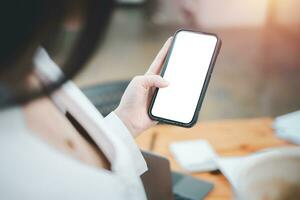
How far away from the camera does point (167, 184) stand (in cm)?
49

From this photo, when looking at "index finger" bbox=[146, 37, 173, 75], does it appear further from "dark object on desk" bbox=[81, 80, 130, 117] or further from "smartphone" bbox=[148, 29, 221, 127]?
"dark object on desk" bbox=[81, 80, 130, 117]

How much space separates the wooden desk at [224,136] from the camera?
0.64 meters

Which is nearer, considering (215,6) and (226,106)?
(215,6)

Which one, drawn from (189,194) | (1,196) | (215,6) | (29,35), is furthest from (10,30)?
(215,6)

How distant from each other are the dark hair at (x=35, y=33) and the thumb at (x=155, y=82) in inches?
7.3

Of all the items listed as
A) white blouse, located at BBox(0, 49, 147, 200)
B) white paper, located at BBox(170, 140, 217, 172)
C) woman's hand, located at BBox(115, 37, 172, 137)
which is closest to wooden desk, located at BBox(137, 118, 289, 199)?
white paper, located at BBox(170, 140, 217, 172)

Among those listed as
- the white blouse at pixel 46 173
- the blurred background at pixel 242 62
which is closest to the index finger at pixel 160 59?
the white blouse at pixel 46 173

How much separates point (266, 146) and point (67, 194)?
0.44 metres

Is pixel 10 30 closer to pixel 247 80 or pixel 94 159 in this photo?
pixel 94 159

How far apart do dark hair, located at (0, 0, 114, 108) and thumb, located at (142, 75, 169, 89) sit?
19 centimetres

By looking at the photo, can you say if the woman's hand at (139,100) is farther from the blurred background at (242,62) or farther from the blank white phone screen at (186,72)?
the blurred background at (242,62)

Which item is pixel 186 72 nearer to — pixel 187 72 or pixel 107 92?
pixel 187 72

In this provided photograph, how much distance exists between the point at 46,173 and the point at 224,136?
1.46ft

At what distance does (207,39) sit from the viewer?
0.42m
